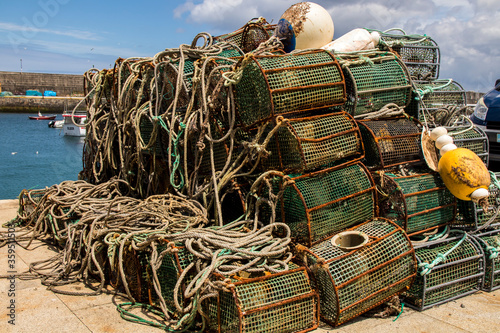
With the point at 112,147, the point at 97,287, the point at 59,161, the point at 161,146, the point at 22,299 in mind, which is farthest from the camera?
the point at 59,161

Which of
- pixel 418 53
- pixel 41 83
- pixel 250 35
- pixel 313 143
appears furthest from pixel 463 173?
pixel 41 83

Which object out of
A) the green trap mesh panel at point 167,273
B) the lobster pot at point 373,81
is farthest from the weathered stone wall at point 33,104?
the green trap mesh panel at point 167,273

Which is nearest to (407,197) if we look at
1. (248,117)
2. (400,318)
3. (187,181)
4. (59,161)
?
(400,318)

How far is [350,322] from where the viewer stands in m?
3.37

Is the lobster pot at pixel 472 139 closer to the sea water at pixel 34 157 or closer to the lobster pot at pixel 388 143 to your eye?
the lobster pot at pixel 388 143

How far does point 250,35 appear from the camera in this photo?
5.73 m

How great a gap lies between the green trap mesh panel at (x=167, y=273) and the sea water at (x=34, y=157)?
14156mm

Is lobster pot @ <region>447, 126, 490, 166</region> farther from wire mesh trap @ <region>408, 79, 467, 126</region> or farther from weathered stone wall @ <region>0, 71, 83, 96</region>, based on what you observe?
weathered stone wall @ <region>0, 71, 83, 96</region>

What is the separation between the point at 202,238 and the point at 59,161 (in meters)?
26.4

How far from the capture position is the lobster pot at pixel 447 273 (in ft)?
11.9

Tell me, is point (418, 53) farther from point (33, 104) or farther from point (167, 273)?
point (33, 104)

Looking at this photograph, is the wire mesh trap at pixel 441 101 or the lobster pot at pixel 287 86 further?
the wire mesh trap at pixel 441 101

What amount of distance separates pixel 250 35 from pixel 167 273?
11.0ft

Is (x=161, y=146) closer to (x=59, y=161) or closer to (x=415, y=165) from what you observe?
(x=415, y=165)
